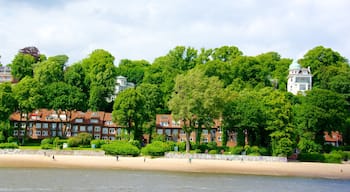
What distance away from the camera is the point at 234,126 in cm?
7356

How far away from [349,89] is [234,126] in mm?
36009

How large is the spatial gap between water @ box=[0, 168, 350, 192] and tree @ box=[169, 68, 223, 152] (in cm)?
2032

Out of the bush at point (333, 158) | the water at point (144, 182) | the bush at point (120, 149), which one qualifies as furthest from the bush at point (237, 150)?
the water at point (144, 182)

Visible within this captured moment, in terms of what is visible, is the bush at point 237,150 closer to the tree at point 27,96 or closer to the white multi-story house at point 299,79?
the tree at point 27,96

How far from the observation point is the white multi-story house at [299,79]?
364ft

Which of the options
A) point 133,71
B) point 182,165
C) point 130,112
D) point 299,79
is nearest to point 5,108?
point 130,112

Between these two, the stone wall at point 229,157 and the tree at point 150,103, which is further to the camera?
the tree at point 150,103

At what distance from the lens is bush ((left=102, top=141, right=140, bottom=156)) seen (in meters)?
67.0

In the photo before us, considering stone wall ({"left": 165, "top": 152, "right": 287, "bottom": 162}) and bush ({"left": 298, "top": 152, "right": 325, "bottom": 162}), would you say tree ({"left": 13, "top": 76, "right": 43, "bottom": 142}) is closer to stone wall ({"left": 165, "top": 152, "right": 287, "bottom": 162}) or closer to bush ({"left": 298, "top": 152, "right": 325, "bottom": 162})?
stone wall ({"left": 165, "top": 152, "right": 287, "bottom": 162})

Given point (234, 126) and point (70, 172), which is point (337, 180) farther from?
point (70, 172)

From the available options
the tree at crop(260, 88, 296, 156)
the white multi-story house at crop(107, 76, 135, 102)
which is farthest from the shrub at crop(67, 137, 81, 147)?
the white multi-story house at crop(107, 76, 135, 102)

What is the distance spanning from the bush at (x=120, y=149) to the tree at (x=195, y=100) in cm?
844

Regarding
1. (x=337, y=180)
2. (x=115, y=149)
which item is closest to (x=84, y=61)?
(x=115, y=149)

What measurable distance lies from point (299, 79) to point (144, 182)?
76752 mm
